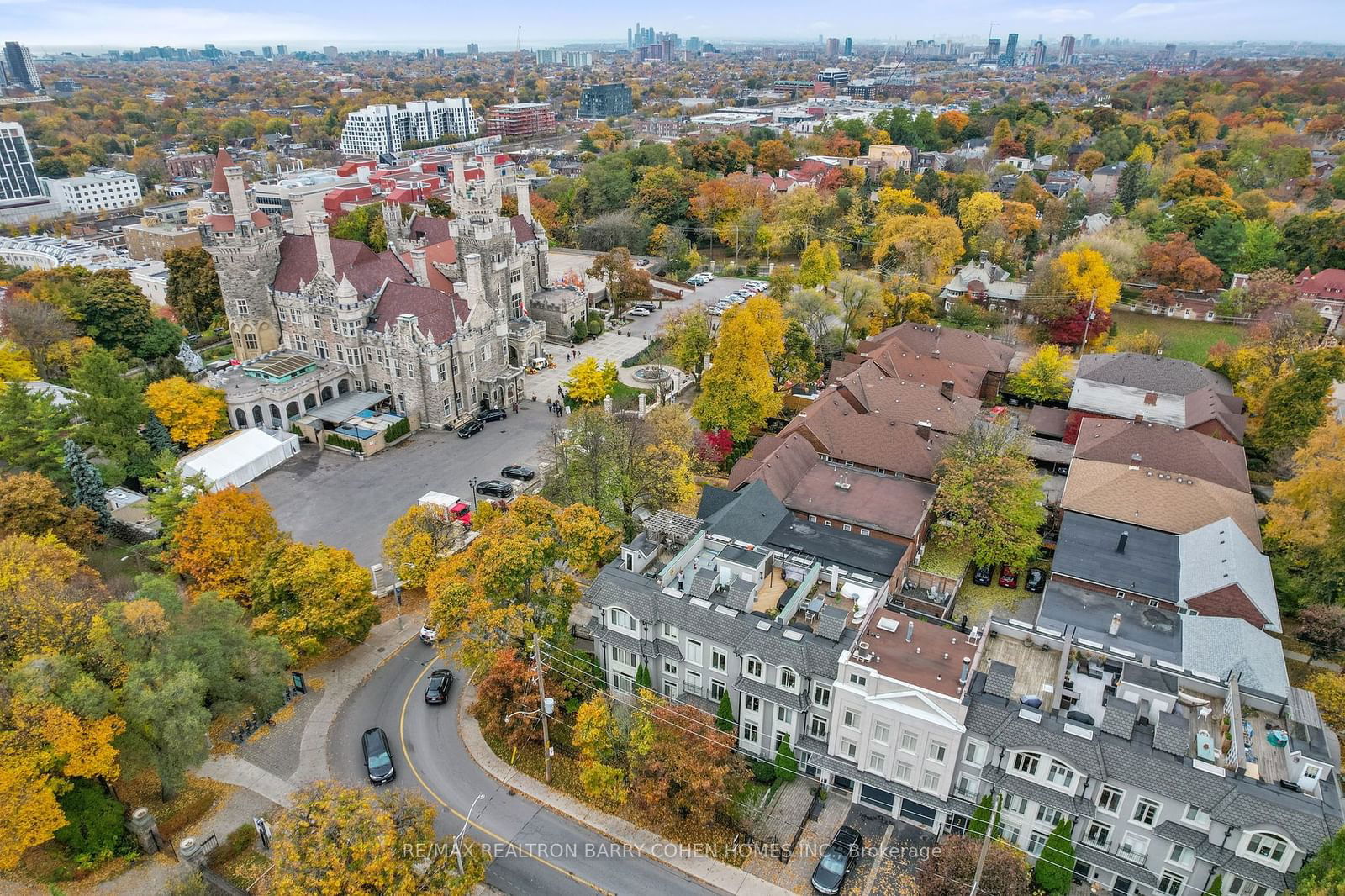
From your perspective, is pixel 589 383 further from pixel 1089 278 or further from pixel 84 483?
pixel 1089 278

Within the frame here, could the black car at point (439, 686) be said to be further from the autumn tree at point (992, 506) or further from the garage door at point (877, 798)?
the autumn tree at point (992, 506)

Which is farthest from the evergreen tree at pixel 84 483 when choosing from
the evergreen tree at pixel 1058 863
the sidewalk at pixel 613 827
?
the evergreen tree at pixel 1058 863

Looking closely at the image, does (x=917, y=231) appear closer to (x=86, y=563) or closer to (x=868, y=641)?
A: (x=868, y=641)

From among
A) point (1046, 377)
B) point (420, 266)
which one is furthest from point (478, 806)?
point (1046, 377)

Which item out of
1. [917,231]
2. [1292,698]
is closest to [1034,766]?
[1292,698]

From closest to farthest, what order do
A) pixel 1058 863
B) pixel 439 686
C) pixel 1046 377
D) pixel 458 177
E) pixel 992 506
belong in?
1. pixel 1058 863
2. pixel 439 686
3. pixel 992 506
4. pixel 1046 377
5. pixel 458 177
